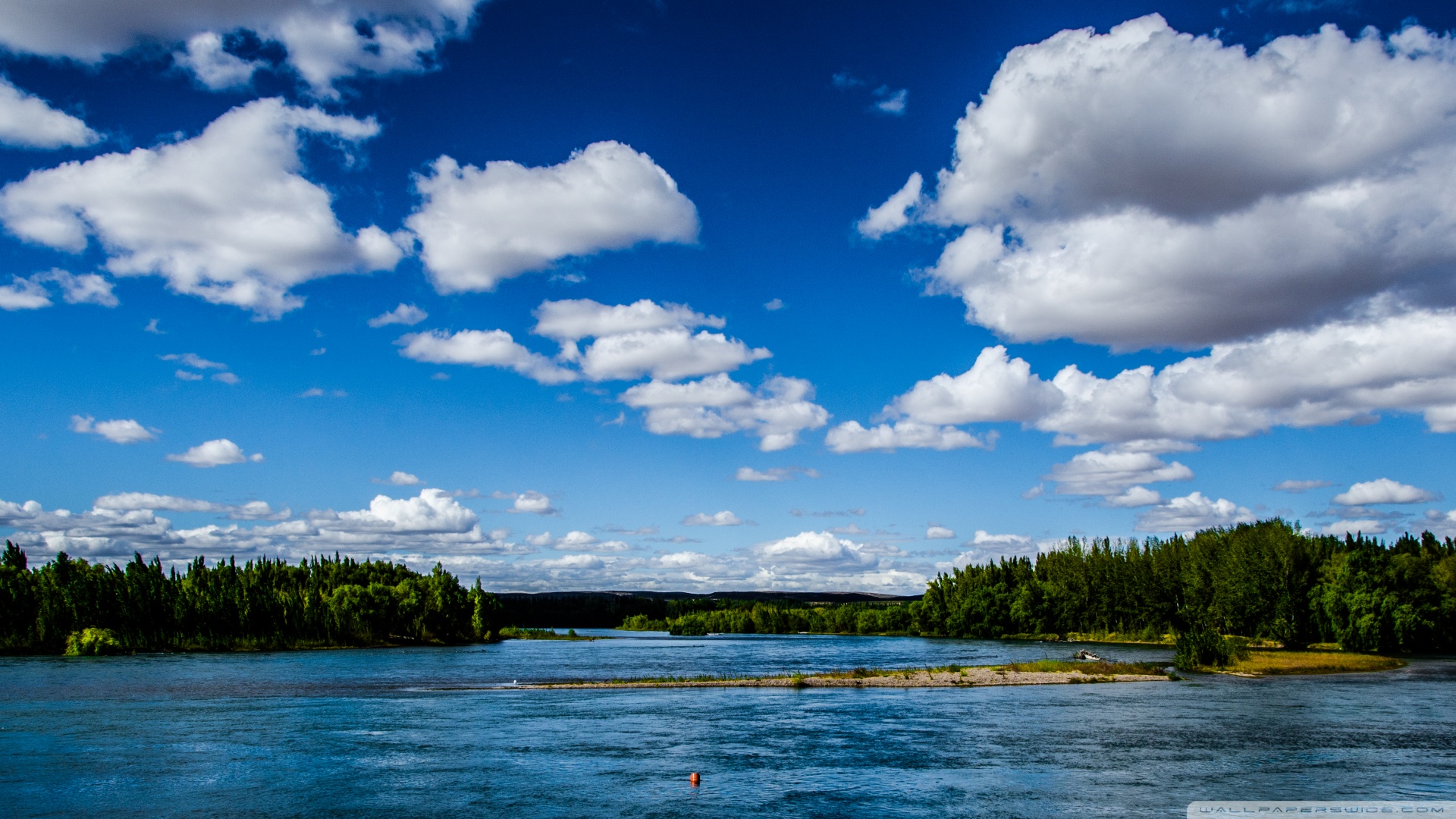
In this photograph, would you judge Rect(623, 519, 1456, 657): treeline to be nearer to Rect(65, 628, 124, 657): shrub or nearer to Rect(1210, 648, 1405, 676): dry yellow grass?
Rect(1210, 648, 1405, 676): dry yellow grass

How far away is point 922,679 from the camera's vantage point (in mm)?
89188

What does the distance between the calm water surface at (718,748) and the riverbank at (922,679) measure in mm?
3940

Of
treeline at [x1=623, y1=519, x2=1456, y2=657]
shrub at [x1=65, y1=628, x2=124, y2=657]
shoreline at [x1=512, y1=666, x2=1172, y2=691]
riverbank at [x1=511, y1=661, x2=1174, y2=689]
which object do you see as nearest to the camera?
shoreline at [x1=512, y1=666, x2=1172, y2=691]

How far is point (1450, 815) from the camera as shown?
1252 inches

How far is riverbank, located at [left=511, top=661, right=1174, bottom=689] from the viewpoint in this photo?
3418 inches

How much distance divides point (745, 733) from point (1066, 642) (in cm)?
15219

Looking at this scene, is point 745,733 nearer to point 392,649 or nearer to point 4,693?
point 4,693

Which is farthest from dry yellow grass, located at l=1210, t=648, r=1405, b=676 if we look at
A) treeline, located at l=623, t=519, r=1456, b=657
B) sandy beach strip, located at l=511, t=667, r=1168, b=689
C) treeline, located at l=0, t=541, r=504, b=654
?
treeline, located at l=0, t=541, r=504, b=654

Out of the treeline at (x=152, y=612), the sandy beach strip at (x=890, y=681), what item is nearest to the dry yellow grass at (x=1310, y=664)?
the sandy beach strip at (x=890, y=681)

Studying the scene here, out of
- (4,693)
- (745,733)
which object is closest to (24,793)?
(745,733)

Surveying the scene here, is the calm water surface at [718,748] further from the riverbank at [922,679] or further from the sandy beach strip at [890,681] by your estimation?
the riverbank at [922,679]

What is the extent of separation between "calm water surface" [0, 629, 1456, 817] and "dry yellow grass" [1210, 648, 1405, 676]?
636cm

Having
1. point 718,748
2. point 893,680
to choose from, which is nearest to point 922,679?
point 893,680

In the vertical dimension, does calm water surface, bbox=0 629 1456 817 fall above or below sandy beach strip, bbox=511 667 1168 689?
above
